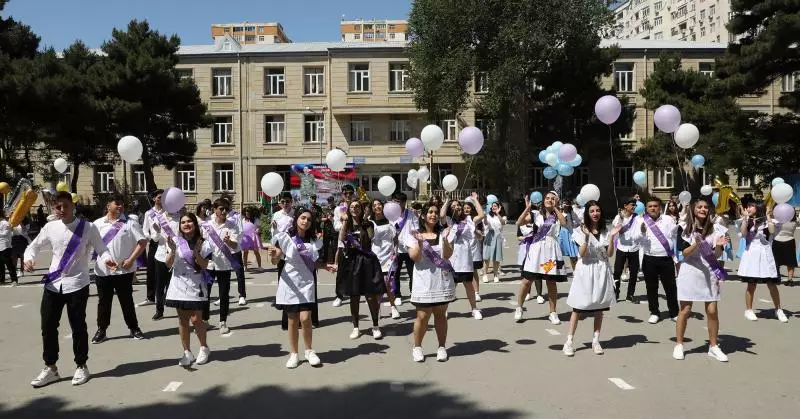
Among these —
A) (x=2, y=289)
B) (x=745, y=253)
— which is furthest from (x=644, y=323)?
(x=2, y=289)

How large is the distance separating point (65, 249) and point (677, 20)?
80.7m

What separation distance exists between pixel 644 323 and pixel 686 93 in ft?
93.8

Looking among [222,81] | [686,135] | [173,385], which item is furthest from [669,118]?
[222,81]

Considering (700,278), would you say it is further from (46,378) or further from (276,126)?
(276,126)

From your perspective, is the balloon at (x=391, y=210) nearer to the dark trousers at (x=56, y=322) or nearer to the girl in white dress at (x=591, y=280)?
the girl in white dress at (x=591, y=280)

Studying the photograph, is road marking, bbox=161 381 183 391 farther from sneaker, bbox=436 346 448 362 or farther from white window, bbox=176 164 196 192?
white window, bbox=176 164 196 192

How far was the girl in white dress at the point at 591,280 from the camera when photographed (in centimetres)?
672

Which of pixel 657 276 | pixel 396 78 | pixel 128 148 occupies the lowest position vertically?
pixel 657 276

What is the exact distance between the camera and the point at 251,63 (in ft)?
125

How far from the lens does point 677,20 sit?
7450cm

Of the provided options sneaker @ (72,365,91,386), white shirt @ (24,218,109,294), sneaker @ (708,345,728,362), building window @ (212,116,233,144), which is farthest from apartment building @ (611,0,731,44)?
sneaker @ (72,365,91,386)

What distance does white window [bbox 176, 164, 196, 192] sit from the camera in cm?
3866

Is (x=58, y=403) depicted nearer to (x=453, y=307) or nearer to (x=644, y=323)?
(x=453, y=307)

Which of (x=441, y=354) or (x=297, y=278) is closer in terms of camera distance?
(x=297, y=278)
